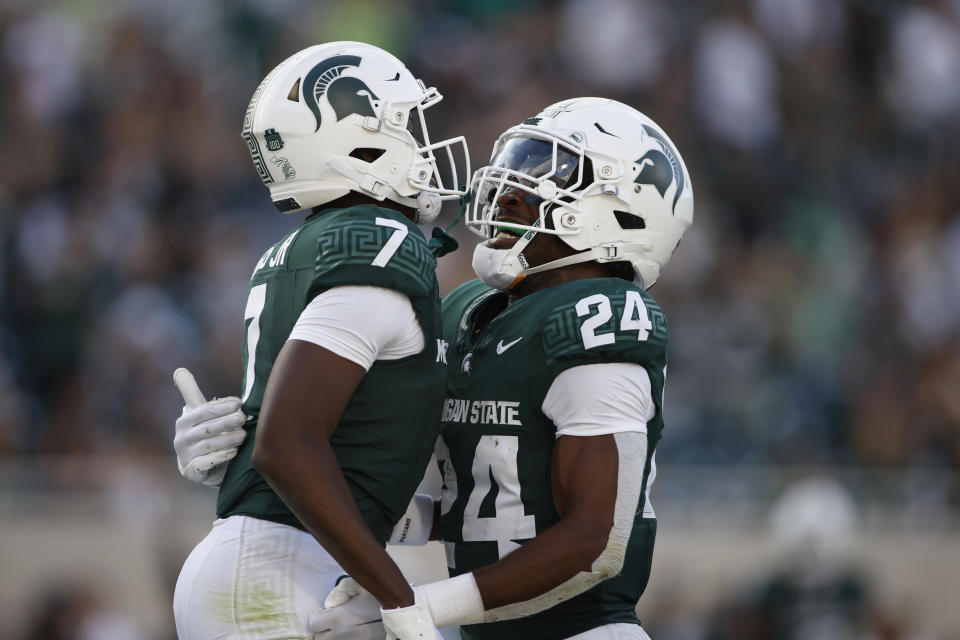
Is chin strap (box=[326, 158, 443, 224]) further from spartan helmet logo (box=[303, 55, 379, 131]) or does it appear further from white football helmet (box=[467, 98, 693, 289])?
white football helmet (box=[467, 98, 693, 289])

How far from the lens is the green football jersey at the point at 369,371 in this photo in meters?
3.22

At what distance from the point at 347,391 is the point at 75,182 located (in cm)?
639

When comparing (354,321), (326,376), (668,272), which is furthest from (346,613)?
(668,272)

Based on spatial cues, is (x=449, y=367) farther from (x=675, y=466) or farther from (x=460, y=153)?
(x=460, y=153)

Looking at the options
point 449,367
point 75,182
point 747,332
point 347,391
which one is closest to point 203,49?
point 75,182

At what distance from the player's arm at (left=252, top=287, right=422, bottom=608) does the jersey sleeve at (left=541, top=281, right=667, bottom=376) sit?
523 millimetres

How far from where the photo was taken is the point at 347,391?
3137 mm

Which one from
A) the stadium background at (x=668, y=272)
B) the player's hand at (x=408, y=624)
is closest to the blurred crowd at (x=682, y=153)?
the stadium background at (x=668, y=272)

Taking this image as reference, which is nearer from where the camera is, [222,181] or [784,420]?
[784,420]

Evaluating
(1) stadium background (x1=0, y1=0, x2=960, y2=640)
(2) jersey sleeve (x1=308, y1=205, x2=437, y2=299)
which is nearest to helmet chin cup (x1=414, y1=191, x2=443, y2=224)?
(2) jersey sleeve (x1=308, y1=205, x2=437, y2=299)

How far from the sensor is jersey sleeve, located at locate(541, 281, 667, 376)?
3.43 meters

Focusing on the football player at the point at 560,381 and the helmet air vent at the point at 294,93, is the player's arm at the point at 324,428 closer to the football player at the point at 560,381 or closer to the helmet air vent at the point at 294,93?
the football player at the point at 560,381

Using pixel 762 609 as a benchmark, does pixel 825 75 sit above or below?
above

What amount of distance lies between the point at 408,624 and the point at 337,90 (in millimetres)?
1304
